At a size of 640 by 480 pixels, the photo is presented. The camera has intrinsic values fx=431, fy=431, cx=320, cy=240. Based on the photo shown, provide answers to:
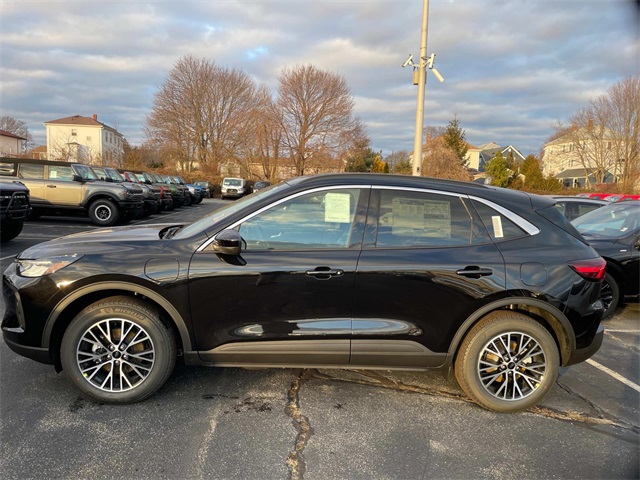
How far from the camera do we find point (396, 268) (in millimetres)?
3092

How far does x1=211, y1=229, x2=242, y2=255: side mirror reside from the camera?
117 inches

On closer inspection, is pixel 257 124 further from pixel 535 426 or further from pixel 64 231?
pixel 535 426

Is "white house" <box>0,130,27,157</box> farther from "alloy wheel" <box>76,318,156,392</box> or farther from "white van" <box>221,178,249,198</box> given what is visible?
"alloy wheel" <box>76,318,156,392</box>

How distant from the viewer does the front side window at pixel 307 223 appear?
3166 mm

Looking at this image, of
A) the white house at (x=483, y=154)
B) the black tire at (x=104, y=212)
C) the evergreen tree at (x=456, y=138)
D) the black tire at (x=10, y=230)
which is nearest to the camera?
the black tire at (x=10, y=230)

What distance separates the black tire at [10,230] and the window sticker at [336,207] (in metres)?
8.56

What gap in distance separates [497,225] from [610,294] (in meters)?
3.51

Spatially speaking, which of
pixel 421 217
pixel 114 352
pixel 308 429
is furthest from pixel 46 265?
pixel 421 217

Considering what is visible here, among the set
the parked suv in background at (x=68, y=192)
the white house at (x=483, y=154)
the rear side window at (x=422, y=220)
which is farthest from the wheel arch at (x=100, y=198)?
the white house at (x=483, y=154)

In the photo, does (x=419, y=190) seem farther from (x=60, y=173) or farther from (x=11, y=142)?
(x=11, y=142)

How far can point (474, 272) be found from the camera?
3.12 meters

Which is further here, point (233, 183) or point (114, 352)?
point (233, 183)

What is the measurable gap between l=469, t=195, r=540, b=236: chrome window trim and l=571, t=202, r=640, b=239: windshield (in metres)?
3.43

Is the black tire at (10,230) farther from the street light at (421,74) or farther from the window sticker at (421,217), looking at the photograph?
the street light at (421,74)
